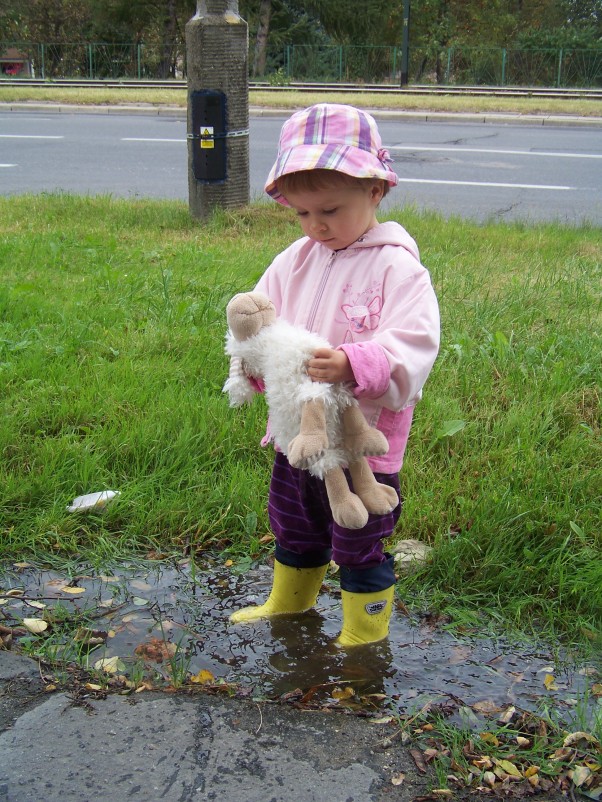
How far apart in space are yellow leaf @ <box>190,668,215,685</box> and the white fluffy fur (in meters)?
0.69

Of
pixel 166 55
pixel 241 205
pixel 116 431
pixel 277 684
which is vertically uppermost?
pixel 166 55

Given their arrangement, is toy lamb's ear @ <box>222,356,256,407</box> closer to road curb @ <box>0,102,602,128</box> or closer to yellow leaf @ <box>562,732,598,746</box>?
yellow leaf @ <box>562,732,598,746</box>

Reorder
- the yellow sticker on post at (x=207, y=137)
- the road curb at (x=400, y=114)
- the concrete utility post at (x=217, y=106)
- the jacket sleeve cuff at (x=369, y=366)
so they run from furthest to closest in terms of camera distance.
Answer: the road curb at (x=400, y=114)
the yellow sticker on post at (x=207, y=137)
the concrete utility post at (x=217, y=106)
the jacket sleeve cuff at (x=369, y=366)

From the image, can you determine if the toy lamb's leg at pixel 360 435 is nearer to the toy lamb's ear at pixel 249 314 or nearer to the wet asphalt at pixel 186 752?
the toy lamb's ear at pixel 249 314

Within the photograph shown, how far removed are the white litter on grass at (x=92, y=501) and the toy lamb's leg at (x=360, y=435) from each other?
1.37 metres

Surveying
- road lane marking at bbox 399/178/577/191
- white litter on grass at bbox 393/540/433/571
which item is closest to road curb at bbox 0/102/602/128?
road lane marking at bbox 399/178/577/191

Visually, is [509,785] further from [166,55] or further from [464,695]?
[166,55]

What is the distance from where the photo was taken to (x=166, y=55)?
3194 cm

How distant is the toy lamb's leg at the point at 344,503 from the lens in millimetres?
2057

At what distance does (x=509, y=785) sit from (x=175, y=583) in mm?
1313

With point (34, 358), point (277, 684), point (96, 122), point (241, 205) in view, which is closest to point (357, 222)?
point (277, 684)

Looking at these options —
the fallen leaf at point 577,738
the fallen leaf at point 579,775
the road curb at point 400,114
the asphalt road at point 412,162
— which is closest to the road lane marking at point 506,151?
the asphalt road at point 412,162

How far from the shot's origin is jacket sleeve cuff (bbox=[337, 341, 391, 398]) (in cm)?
195

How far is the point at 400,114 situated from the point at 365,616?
16.9 m
